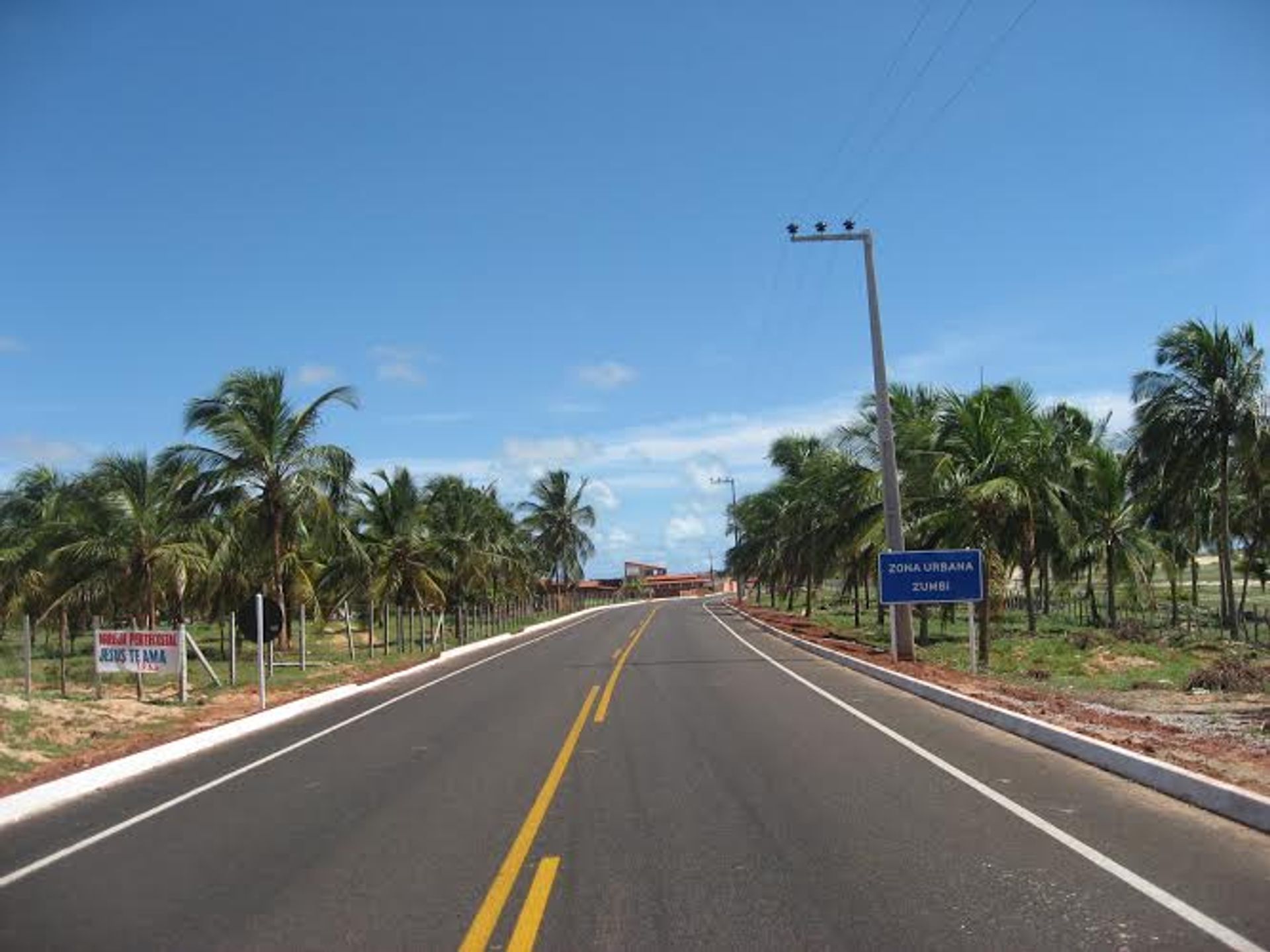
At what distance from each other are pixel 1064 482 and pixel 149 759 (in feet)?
110

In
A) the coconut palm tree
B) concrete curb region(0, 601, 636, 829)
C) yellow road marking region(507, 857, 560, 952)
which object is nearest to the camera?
yellow road marking region(507, 857, 560, 952)

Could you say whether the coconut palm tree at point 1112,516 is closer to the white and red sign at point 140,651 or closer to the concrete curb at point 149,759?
the concrete curb at point 149,759

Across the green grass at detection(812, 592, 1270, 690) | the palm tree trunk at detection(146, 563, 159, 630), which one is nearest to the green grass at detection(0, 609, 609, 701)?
the palm tree trunk at detection(146, 563, 159, 630)

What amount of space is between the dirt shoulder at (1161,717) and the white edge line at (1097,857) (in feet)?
6.58

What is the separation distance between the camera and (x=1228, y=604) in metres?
35.2

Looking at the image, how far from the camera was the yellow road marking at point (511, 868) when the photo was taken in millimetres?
5715

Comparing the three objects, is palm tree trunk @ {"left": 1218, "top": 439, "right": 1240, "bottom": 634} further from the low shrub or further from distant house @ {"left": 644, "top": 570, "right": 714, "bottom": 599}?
distant house @ {"left": 644, "top": 570, "right": 714, "bottom": 599}

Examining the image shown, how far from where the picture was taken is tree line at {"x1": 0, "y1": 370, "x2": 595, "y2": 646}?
27.3 metres

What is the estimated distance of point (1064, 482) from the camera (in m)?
38.3

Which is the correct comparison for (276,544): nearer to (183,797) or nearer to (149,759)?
(149,759)

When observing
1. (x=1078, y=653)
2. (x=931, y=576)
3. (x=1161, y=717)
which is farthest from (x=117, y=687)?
(x=1078, y=653)

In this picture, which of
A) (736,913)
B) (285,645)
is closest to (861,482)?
(285,645)

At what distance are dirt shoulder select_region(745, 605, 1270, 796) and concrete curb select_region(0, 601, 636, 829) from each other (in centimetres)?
1076

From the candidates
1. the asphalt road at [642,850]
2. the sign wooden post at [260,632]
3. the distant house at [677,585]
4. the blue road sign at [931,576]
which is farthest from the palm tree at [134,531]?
the distant house at [677,585]
